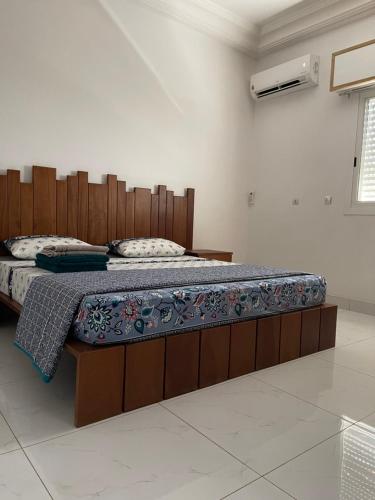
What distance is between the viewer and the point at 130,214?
12.5ft

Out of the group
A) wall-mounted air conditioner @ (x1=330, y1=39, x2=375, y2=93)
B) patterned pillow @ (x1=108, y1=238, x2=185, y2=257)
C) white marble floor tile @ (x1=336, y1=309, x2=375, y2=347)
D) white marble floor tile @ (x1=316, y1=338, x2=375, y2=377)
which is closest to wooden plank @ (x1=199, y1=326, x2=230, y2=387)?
white marble floor tile @ (x1=316, y1=338, x2=375, y2=377)

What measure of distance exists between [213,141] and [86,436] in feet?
12.0

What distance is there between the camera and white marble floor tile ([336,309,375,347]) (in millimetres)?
2943

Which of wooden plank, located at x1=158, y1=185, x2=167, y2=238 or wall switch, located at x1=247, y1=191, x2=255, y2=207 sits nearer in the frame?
wooden plank, located at x1=158, y1=185, x2=167, y2=238

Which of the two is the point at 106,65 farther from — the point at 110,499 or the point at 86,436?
the point at 110,499

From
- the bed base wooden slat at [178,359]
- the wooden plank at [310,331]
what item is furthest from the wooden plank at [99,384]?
the wooden plank at [310,331]

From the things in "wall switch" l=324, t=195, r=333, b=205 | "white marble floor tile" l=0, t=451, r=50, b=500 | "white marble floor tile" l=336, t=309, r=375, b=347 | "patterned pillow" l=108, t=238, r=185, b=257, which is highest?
"wall switch" l=324, t=195, r=333, b=205

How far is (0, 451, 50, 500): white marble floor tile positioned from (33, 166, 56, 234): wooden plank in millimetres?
2242

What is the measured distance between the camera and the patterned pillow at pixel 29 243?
2826 millimetres

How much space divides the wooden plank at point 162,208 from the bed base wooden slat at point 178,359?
6.04 ft

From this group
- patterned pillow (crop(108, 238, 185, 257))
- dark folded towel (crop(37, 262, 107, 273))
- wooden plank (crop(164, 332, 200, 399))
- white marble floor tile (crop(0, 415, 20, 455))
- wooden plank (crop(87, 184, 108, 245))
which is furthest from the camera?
wooden plank (crop(87, 184, 108, 245))

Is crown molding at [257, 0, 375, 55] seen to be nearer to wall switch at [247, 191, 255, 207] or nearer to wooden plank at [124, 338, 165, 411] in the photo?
wall switch at [247, 191, 255, 207]

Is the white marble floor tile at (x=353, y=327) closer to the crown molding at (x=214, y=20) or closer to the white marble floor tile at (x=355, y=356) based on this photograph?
the white marble floor tile at (x=355, y=356)

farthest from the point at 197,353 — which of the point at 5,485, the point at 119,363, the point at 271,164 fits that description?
the point at 271,164
